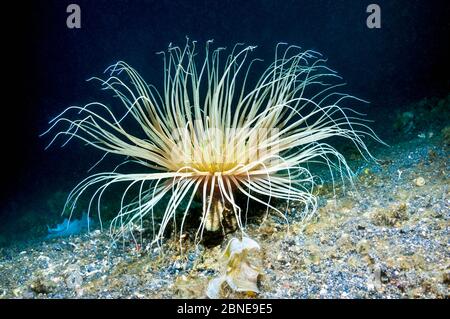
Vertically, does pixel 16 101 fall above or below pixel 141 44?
below

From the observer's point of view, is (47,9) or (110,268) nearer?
(110,268)

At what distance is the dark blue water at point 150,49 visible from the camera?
824 cm

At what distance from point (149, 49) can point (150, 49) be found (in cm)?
2

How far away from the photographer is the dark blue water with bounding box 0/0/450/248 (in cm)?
824

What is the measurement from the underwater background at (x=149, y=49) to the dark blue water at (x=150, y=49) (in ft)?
0.08

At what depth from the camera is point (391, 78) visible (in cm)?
887

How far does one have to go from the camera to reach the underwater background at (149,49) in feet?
26.8

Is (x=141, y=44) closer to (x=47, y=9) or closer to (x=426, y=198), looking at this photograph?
(x=47, y=9)

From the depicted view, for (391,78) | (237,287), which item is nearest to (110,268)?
(237,287)

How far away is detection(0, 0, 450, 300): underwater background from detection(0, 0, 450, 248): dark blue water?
0.02m

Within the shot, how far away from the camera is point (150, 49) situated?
897cm

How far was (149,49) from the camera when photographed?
8.97m

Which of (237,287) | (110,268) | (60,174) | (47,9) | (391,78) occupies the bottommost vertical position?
(60,174)

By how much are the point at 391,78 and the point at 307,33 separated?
2.42 m
